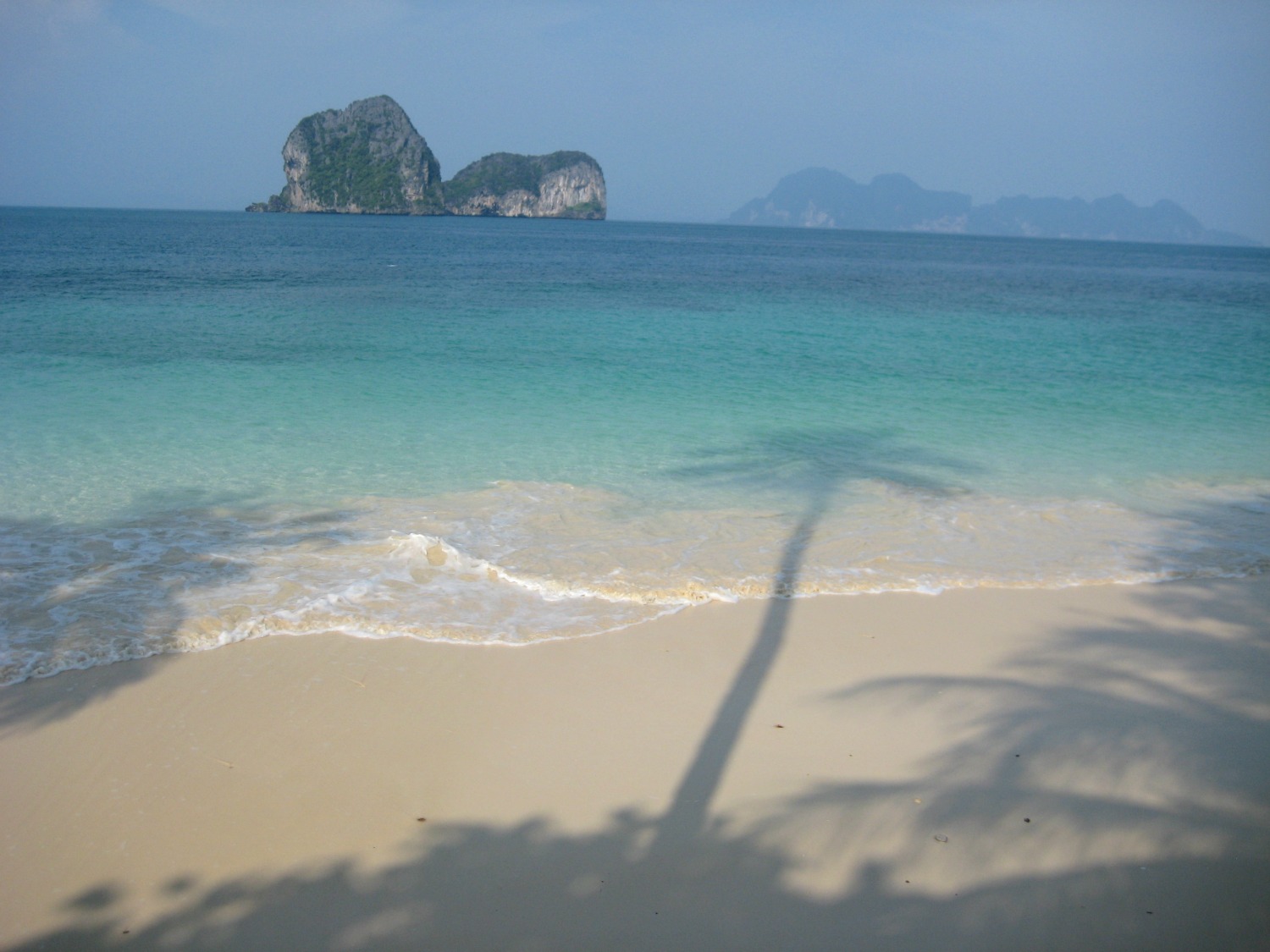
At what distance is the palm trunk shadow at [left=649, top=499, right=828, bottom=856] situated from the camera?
438 centimetres

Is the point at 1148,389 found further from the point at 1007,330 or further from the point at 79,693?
the point at 79,693

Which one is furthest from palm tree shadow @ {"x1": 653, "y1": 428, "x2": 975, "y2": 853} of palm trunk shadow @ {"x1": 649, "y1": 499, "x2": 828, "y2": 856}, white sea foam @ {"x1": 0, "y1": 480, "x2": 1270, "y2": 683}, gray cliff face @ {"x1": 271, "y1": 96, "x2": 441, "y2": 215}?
gray cliff face @ {"x1": 271, "y1": 96, "x2": 441, "y2": 215}

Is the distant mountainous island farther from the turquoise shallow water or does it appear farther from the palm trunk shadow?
the palm trunk shadow

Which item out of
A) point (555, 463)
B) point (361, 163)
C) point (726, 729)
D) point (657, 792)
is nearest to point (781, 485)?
point (555, 463)

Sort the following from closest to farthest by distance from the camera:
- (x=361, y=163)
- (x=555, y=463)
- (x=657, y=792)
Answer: (x=657, y=792) < (x=555, y=463) < (x=361, y=163)

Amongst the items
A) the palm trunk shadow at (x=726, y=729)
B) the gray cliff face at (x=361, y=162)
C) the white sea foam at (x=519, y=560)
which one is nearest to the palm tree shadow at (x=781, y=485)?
the palm trunk shadow at (x=726, y=729)

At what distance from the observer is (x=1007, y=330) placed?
94.6 feet

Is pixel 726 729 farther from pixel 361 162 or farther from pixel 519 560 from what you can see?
pixel 361 162

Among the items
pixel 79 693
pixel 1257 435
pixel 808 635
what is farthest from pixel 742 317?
pixel 79 693

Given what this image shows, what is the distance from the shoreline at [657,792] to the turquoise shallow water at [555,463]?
920mm

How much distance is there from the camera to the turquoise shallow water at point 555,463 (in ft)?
24.4

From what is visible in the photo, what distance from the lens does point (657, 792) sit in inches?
184

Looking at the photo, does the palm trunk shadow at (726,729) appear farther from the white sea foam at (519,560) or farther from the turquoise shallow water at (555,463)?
the turquoise shallow water at (555,463)

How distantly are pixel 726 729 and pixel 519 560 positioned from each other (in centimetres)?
334
